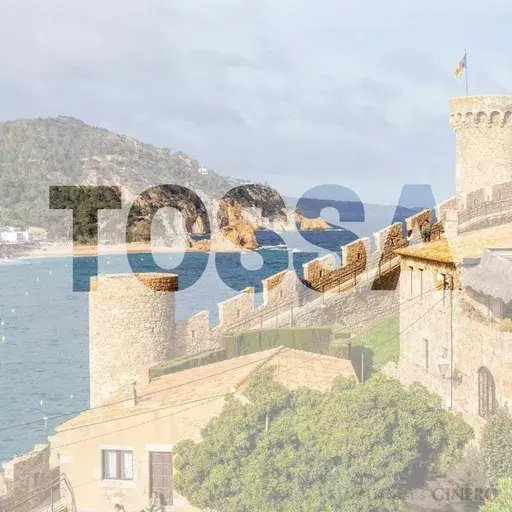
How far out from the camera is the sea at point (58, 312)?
40.2m

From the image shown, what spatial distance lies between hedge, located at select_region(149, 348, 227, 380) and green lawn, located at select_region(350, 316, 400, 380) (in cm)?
408

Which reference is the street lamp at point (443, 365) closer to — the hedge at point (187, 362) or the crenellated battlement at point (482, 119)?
the hedge at point (187, 362)

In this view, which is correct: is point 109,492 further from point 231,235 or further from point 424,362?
point 231,235

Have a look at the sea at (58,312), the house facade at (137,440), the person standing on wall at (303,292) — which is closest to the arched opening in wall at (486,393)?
the house facade at (137,440)

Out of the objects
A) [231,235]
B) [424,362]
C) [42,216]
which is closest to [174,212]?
[231,235]

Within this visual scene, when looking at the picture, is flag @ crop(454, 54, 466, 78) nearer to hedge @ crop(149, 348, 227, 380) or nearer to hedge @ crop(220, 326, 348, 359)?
hedge @ crop(220, 326, 348, 359)

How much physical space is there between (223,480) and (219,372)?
5.05 m

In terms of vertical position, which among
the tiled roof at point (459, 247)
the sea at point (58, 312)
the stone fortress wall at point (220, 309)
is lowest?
the sea at point (58, 312)

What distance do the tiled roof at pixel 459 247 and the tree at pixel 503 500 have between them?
675cm

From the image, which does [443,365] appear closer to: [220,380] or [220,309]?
[220,380]

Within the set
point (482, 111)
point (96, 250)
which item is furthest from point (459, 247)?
point (96, 250)

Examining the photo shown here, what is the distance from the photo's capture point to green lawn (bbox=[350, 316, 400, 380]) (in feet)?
86.9

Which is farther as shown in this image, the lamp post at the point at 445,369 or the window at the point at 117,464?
the lamp post at the point at 445,369

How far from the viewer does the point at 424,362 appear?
80.6 feet
